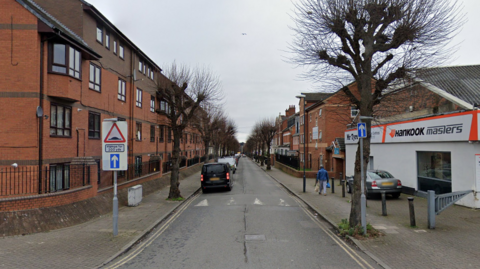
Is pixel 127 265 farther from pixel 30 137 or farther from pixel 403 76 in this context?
pixel 403 76

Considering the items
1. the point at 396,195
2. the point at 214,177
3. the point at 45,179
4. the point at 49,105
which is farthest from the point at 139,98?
the point at 396,195

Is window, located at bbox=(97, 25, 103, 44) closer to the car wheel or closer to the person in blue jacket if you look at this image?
the person in blue jacket

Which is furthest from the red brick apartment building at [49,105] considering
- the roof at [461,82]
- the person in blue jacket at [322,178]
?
the roof at [461,82]

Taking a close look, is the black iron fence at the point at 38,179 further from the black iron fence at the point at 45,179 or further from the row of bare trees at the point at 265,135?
the row of bare trees at the point at 265,135

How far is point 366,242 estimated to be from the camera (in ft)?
25.9

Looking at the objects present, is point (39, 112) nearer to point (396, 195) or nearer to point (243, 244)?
point (243, 244)

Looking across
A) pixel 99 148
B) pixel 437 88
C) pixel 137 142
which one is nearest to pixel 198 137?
pixel 137 142

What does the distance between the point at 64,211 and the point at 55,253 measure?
3.02 metres

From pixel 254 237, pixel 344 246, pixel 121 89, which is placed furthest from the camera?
pixel 121 89

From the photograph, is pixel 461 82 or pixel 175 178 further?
pixel 461 82

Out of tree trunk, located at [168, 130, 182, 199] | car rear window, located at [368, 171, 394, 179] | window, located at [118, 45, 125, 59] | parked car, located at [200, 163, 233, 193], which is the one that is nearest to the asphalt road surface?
tree trunk, located at [168, 130, 182, 199]

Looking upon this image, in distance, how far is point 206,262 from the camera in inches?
254

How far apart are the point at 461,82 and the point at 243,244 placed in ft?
54.3

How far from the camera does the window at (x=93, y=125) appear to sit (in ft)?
54.0
